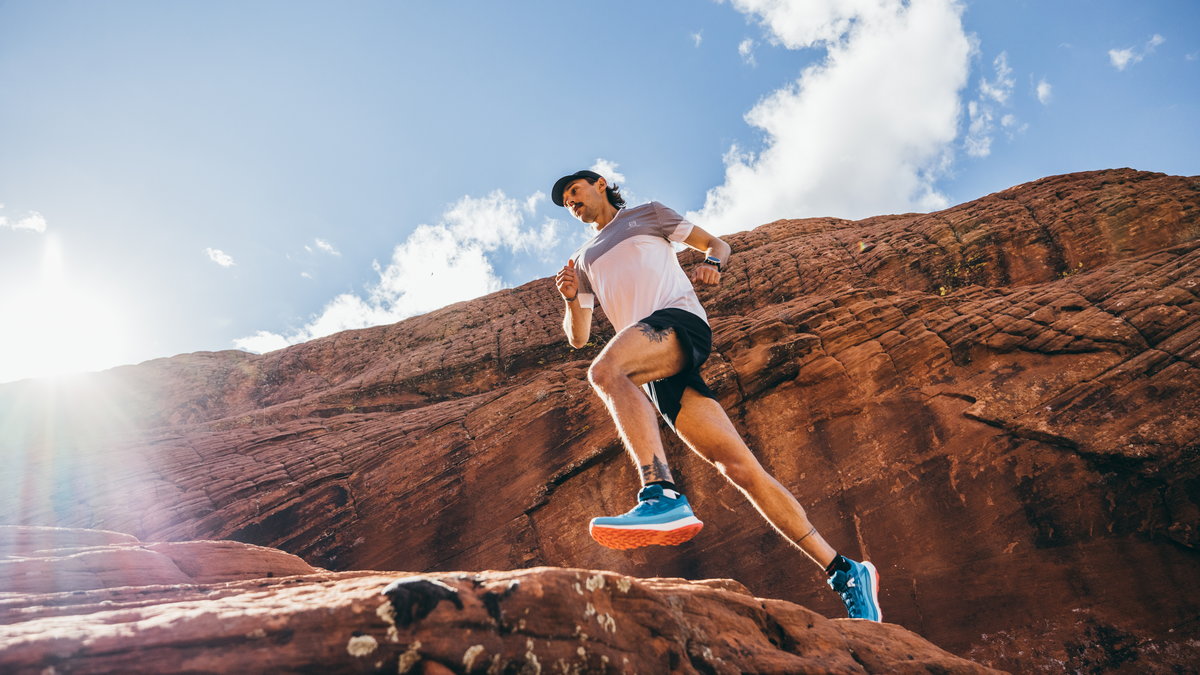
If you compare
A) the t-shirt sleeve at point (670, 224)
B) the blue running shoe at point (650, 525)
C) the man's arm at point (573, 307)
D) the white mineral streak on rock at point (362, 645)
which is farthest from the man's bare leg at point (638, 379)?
the white mineral streak on rock at point (362, 645)

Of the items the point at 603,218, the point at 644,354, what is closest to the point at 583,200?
the point at 603,218

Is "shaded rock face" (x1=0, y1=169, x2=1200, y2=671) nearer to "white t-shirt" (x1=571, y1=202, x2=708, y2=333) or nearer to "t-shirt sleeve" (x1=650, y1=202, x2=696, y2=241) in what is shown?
"white t-shirt" (x1=571, y1=202, x2=708, y2=333)

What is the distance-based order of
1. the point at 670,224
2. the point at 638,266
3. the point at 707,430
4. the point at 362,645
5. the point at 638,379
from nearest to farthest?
the point at 362,645 → the point at 638,379 → the point at 707,430 → the point at 638,266 → the point at 670,224

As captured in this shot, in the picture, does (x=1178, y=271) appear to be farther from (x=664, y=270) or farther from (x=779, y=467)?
(x=664, y=270)

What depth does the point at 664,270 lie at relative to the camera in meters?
3.80

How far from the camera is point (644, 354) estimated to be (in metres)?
3.37

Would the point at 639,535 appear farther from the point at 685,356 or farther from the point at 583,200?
the point at 583,200

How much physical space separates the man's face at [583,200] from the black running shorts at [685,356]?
1.19 metres

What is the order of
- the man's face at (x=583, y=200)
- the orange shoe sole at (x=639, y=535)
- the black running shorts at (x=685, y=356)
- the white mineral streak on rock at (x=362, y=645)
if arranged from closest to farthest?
the white mineral streak on rock at (x=362, y=645)
the orange shoe sole at (x=639, y=535)
the black running shorts at (x=685, y=356)
the man's face at (x=583, y=200)

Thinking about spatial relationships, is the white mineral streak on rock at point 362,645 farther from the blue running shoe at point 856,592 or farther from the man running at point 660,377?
the blue running shoe at point 856,592

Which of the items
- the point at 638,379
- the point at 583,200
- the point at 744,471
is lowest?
the point at 744,471

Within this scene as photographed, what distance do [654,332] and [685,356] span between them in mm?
263

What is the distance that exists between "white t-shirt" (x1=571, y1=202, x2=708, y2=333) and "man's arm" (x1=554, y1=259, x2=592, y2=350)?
0.33 feet

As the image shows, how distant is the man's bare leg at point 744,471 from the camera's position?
338 centimetres
